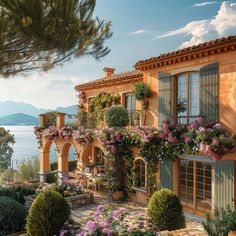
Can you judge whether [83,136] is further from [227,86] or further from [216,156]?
[227,86]

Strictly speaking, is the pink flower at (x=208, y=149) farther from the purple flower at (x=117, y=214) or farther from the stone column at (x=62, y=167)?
the stone column at (x=62, y=167)

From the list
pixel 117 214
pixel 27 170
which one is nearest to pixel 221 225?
pixel 117 214

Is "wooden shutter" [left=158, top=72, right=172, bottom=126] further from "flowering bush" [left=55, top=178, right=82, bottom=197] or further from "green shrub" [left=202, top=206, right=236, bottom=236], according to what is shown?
"green shrub" [left=202, top=206, right=236, bottom=236]

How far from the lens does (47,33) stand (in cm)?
1017

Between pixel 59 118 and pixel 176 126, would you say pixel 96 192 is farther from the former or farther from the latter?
pixel 176 126

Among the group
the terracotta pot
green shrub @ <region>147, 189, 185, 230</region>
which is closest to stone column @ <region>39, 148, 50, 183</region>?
the terracotta pot

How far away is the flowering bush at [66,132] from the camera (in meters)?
19.6

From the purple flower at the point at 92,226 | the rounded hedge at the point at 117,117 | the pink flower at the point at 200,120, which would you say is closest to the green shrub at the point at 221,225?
the purple flower at the point at 92,226

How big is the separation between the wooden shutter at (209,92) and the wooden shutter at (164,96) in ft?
6.05

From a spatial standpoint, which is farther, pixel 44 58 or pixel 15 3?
pixel 44 58

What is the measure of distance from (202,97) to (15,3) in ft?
25.6

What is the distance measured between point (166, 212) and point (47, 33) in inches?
280

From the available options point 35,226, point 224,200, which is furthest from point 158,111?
point 35,226

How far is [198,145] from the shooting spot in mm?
11844
